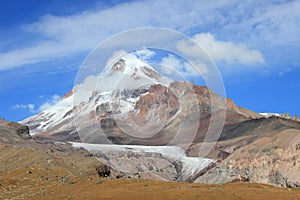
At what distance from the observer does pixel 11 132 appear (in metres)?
146

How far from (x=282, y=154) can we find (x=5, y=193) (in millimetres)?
89537

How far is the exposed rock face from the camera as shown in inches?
5187

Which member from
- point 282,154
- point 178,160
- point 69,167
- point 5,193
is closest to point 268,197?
point 5,193

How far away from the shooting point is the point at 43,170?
159 ft

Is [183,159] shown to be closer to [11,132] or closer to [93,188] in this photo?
[11,132]

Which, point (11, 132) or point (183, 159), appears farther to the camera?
point (183, 159)

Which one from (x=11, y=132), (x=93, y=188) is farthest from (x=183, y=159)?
(x=93, y=188)

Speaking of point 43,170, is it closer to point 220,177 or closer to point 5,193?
point 5,193

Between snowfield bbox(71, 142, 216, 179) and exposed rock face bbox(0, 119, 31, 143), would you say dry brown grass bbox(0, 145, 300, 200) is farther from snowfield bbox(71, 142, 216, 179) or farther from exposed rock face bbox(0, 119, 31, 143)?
snowfield bbox(71, 142, 216, 179)

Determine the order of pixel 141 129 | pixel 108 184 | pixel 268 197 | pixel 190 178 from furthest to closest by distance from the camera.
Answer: pixel 190 178
pixel 141 129
pixel 108 184
pixel 268 197

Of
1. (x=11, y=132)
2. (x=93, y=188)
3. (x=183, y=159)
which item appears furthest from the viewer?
(x=183, y=159)

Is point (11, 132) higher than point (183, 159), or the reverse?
point (11, 132)

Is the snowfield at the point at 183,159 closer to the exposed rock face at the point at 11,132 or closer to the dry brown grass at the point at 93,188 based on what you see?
the exposed rock face at the point at 11,132

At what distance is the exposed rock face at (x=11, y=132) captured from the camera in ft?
432
